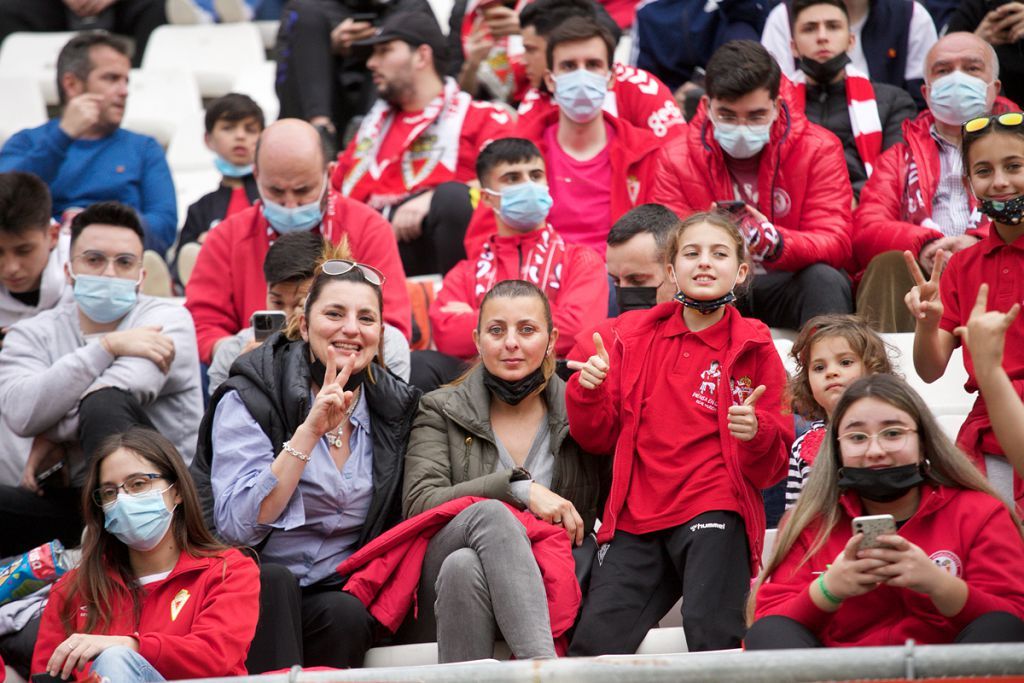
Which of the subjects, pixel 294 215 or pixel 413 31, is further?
pixel 413 31

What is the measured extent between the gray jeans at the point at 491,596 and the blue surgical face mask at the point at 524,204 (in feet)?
6.01

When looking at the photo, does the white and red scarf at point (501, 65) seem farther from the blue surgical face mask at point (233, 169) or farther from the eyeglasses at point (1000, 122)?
the eyeglasses at point (1000, 122)

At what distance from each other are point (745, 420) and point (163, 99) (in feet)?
19.6

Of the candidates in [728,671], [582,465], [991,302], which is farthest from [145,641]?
[991,302]

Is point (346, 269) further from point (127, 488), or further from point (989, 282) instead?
point (989, 282)

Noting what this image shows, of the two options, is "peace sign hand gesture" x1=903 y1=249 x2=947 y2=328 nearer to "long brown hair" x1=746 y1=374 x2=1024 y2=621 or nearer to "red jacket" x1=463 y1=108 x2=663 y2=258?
"long brown hair" x1=746 y1=374 x2=1024 y2=621

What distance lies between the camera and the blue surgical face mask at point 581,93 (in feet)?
20.7

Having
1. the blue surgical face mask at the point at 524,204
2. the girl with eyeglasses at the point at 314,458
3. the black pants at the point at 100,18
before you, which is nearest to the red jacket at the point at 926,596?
the girl with eyeglasses at the point at 314,458

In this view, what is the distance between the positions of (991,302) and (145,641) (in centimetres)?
255

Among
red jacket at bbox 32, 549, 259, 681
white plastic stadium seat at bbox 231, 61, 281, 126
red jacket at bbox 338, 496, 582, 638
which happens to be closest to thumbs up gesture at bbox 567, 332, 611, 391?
red jacket at bbox 338, 496, 582, 638

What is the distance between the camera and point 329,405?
4.23 m

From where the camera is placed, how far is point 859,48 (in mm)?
7070

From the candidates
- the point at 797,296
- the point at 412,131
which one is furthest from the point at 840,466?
the point at 412,131

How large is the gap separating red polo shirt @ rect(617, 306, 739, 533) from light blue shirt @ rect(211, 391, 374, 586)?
82cm
